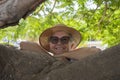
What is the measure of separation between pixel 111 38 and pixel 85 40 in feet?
2.19

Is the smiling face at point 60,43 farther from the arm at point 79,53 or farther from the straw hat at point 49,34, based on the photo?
the arm at point 79,53

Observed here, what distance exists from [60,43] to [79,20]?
4072 millimetres

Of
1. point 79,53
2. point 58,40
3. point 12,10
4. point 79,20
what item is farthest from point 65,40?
point 79,20

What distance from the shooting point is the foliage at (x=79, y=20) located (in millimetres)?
7504

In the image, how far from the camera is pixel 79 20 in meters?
8.52

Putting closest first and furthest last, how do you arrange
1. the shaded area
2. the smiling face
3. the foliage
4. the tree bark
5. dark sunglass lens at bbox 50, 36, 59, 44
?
the shaded area
the tree bark
the smiling face
dark sunglass lens at bbox 50, 36, 59, 44
the foliage

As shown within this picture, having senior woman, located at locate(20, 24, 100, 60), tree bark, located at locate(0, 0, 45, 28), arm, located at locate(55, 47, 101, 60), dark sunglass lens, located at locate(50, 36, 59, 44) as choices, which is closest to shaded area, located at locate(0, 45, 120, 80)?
tree bark, located at locate(0, 0, 45, 28)

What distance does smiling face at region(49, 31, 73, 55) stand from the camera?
4.43 meters

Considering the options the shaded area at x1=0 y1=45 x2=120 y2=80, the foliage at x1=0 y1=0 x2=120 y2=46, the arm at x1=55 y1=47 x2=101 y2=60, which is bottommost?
the foliage at x1=0 y1=0 x2=120 y2=46

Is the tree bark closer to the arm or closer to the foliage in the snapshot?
the arm

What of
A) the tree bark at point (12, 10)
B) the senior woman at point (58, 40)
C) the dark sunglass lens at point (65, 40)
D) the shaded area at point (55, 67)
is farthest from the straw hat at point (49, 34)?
the shaded area at point (55, 67)

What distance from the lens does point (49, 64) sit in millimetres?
2475

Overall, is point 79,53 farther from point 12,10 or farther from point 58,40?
point 58,40

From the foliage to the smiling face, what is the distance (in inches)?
101
